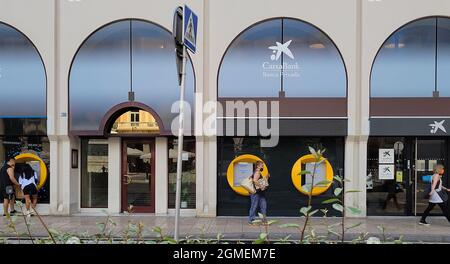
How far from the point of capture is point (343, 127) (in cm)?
1047

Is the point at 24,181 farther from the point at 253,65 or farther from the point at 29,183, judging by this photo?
the point at 253,65

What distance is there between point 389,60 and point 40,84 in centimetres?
977

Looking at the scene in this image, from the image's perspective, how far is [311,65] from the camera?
10742 mm

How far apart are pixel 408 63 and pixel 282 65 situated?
349 centimetres

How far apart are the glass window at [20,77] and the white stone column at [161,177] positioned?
11.0 ft

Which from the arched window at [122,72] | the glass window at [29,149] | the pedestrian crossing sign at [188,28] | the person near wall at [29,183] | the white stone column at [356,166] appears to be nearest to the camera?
the pedestrian crossing sign at [188,28]

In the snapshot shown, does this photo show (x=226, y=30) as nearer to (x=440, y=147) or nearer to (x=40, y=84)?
(x=40, y=84)

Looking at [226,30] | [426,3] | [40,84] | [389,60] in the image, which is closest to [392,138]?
[389,60]

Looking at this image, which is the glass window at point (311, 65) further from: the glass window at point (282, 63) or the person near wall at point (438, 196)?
→ the person near wall at point (438, 196)

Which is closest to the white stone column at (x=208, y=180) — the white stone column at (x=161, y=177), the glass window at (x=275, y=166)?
the glass window at (x=275, y=166)

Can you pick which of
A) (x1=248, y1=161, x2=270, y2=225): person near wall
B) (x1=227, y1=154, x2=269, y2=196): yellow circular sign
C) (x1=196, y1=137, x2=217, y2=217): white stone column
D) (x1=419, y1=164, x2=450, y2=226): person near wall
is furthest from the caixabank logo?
(x1=419, y1=164, x2=450, y2=226): person near wall

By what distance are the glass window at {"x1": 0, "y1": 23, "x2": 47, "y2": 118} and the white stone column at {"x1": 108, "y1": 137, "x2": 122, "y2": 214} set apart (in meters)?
2.10

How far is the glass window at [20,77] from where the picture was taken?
428 inches
